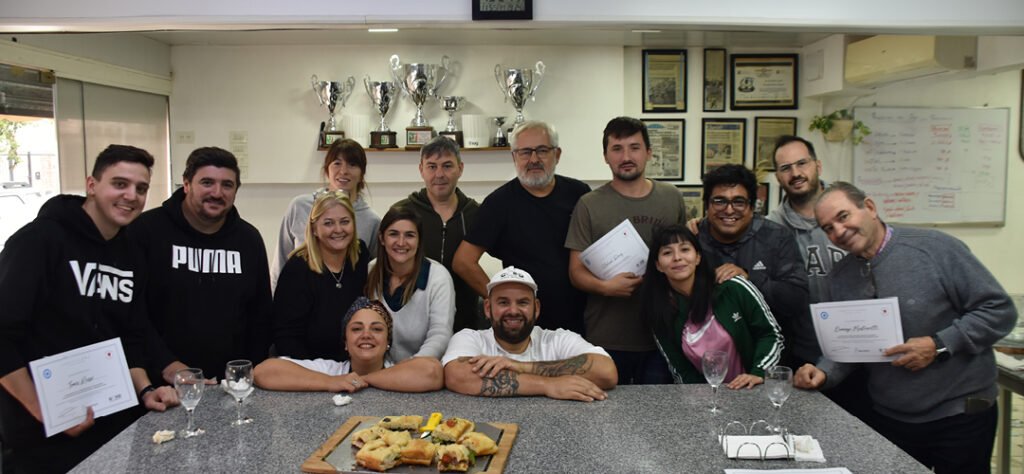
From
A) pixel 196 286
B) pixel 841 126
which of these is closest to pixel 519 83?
pixel 841 126

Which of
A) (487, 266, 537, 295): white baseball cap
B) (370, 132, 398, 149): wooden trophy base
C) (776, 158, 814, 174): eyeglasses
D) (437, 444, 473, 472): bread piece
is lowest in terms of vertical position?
(437, 444, 473, 472): bread piece

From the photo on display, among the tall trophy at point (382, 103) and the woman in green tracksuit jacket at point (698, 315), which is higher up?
the tall trophy at point (382, 103)

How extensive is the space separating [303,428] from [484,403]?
0.53 m

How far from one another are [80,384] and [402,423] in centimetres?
93

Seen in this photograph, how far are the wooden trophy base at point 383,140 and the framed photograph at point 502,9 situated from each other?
202cm

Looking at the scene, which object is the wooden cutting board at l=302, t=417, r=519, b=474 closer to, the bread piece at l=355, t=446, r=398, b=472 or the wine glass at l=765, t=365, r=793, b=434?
the bread piece at l=355, t=446, r=398, b=472

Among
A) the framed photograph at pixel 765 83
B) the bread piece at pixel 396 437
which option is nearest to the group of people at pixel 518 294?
the bread piece at pixel 396 437

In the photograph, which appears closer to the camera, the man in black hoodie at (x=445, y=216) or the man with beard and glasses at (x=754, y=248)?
the man with beard and glasses at (x=754, y=248)

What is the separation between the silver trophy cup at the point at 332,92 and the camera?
488 centimetres

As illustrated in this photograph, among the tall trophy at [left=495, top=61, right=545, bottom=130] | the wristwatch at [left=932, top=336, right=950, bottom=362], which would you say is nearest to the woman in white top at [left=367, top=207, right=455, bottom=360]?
the wristwatch at [left=932, top=336, right=950, bottom=362]

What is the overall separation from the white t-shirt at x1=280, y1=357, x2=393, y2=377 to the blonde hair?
0.35 metres

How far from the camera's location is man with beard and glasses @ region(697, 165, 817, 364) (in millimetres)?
2529

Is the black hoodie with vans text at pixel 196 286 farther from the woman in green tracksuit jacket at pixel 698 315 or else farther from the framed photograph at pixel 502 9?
the woman in green tracksuit jacket at pixel 698 315

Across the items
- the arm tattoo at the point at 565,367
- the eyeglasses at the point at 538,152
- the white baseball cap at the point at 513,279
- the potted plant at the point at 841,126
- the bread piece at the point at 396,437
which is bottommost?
the bread piece at the point at 396,437
